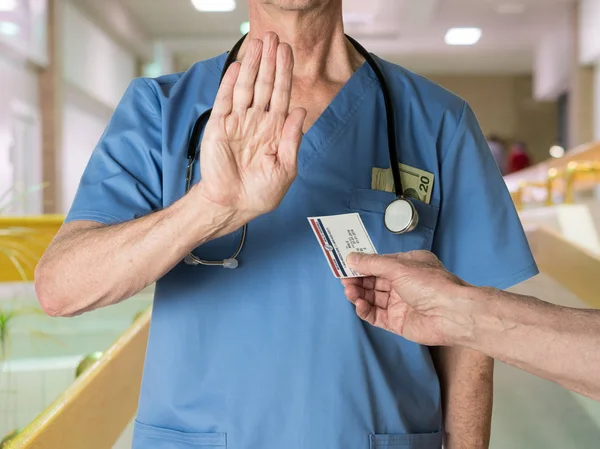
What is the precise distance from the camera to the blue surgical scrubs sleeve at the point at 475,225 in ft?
3.80

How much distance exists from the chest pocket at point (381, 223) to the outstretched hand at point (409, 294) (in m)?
0.09

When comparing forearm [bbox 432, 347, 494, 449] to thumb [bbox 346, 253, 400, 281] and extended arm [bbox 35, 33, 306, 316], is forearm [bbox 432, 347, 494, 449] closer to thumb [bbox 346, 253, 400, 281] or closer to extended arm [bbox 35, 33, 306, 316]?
thumb [bbox 346, 253, 400, 281]

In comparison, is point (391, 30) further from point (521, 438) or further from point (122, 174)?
point (122, 174)

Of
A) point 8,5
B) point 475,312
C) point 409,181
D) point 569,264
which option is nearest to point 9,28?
point 8,5

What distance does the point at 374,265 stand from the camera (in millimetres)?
906

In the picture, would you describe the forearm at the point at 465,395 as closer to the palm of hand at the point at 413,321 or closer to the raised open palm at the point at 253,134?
the palm of hand at the point at 413,321

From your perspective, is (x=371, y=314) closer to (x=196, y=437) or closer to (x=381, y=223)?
(x=381, y=223)

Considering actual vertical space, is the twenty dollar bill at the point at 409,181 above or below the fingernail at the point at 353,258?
above

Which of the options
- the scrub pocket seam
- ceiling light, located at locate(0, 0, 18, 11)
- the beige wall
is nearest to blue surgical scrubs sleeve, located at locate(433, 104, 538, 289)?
the scrub pocket seam

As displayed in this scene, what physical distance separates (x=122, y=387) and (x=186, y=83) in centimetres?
92

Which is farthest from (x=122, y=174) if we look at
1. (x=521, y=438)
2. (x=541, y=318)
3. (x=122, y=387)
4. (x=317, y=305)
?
(x=521, y=438)

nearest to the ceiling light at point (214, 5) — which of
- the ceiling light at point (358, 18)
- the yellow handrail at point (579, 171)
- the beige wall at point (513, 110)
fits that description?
the ceiling light at point (358, 18)

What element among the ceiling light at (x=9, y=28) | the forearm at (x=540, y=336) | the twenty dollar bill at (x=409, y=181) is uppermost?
the ceiling light at (x=9, y=28)

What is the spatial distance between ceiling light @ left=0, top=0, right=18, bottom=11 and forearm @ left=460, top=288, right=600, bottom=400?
650 cm
